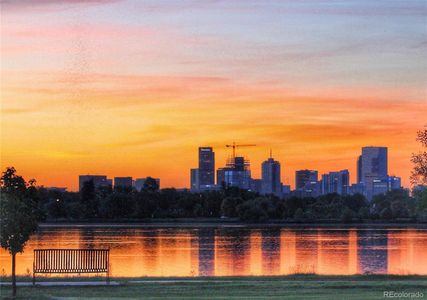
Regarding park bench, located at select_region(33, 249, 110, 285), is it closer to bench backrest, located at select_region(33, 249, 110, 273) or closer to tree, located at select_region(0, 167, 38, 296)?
bench backrest, located at select_region(33, 249, 110, 273)

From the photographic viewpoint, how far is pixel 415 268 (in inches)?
2773

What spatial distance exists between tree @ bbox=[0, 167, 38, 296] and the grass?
1947 millimetres

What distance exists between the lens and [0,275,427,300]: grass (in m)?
33.4

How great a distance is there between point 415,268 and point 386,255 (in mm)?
20347

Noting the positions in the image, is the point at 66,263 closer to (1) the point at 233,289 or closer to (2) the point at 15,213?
(2) the point at 15,213

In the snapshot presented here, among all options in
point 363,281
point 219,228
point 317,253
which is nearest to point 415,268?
point 317,253

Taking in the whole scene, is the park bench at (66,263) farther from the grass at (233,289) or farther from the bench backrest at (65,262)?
the grass at (233,289)

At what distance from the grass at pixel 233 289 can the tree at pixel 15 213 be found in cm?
195

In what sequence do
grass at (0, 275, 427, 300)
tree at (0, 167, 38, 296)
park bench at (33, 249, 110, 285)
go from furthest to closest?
1. park bench at (33, 249, 110, 285)
2. tree at (0, 167, 38, 296)
3. grass at (0, 275, 427, 300)

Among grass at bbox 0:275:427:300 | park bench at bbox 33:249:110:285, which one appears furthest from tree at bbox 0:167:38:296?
park bench at bbox 33:249:110:285

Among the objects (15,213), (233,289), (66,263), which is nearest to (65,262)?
(66,263)

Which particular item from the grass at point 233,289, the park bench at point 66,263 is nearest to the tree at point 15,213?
the grass at point 233,289

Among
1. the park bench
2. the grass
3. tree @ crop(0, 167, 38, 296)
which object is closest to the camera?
the grass

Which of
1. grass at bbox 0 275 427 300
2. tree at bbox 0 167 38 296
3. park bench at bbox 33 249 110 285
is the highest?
tree at bbox 0 167 38 296
